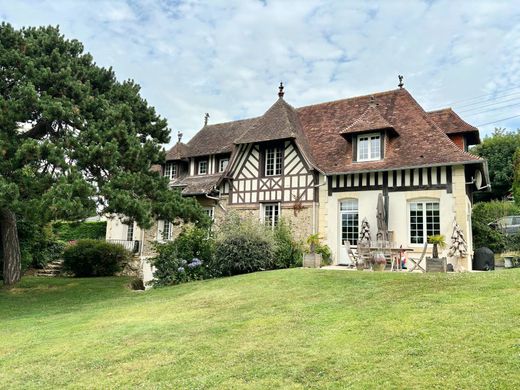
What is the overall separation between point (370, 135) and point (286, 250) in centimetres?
490

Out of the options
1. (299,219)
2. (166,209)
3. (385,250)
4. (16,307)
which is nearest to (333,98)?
(299,219)

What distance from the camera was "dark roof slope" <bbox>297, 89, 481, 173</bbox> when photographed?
12.6 metres

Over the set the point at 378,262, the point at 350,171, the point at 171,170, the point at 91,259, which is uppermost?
the point at 171,170

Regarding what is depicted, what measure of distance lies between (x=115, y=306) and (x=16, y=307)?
8.82 ft

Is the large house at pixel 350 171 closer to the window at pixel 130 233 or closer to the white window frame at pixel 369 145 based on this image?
the white window frame at pixel 369 145

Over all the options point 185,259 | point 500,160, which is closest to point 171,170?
point 185,259

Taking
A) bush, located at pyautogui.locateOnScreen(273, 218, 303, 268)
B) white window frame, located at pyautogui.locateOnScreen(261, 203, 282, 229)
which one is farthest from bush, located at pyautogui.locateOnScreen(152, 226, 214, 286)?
white window frame, located at pyautogui.locateOnScreen(261, 203, 282, 229)

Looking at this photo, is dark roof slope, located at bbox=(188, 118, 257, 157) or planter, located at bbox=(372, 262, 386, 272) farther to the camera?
dark roof slope, located at bbox=(188, 118, 257, 157)

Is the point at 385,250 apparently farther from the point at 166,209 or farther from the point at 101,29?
the point at 101,29

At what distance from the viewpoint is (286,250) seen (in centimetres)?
1333

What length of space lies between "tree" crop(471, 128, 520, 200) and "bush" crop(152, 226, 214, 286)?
955 inches

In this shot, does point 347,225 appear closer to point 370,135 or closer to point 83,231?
point 370,135

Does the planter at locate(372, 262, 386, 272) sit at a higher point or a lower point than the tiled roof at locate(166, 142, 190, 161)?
lower

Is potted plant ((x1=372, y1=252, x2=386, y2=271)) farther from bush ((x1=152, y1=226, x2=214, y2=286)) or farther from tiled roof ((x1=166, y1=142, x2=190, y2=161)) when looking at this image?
tiled roof ((x1=166, y1=142, x2=190, y2=161))
